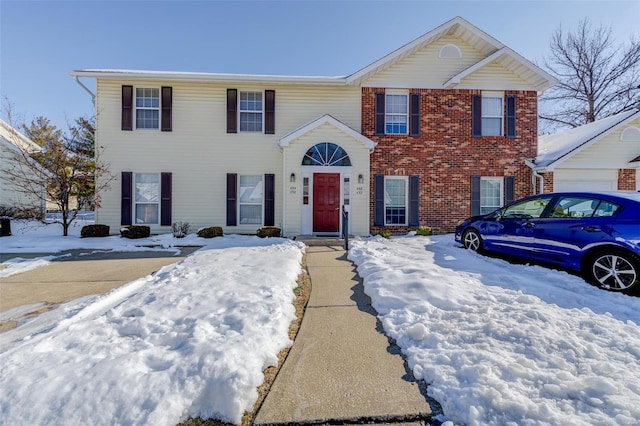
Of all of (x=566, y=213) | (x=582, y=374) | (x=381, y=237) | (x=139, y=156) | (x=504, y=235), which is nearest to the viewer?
(x=582, y=374)

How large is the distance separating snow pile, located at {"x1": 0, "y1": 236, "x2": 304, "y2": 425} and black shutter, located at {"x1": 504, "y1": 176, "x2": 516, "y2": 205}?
1020 cm

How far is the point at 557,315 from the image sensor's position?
338 cm

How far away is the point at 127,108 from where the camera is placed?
35.6 ft

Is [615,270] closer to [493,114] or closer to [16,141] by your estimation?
[493,114]

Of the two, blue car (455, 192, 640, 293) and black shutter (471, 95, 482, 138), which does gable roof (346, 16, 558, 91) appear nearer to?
black shutter (471, 95, 482, 138)

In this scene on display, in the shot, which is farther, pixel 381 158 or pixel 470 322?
pixel 381 158

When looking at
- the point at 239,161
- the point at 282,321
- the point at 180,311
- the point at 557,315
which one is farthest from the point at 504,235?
the point at 239,161

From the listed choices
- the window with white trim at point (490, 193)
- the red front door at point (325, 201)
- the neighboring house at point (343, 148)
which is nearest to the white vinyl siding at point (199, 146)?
the neighboring house at point (343, 148)

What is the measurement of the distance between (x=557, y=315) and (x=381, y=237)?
Answer: 660 centimetres

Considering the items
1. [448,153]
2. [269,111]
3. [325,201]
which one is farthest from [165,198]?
[448,153]

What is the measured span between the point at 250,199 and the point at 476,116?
29.5 ft

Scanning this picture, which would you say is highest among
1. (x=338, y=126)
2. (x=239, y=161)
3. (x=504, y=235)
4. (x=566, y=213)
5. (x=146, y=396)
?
(x=338, y=126)

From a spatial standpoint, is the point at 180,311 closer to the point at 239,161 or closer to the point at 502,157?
the point at 239,161

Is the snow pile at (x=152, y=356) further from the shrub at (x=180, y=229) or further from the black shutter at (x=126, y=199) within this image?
the black shutter at (x=126, y=199)
